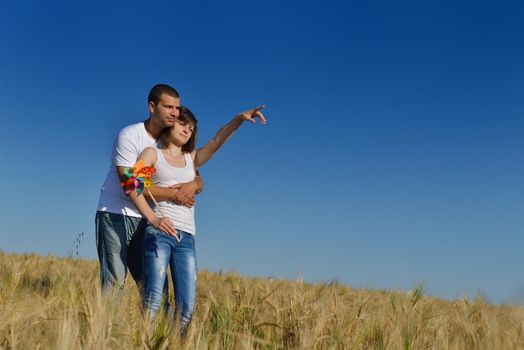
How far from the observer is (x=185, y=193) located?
3.77 m

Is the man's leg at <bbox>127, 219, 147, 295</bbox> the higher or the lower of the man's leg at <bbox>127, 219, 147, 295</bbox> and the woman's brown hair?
the lower

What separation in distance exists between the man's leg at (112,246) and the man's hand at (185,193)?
0.50m

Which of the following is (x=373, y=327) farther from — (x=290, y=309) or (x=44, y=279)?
(x=44, y=279)

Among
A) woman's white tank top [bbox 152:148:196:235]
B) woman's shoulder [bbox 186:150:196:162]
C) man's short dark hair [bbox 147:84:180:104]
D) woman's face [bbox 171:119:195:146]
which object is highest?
man's short dark hair [bbox 147:84:180:104]

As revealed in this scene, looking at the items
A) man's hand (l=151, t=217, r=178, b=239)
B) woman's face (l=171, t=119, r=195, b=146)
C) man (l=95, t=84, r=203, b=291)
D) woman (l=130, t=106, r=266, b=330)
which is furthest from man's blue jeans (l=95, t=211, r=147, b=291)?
woman's face (l=171, t=119, r=195, b=146)

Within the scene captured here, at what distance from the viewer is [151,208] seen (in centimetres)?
390

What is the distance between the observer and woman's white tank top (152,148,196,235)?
148 inches

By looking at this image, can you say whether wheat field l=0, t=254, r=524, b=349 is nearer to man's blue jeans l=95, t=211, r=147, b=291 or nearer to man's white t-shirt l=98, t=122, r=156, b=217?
man's blue jeans l=95, t=211, r=147, b=291

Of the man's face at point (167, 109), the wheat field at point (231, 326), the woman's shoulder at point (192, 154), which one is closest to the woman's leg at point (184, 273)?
the wheat field at point (231, 326)

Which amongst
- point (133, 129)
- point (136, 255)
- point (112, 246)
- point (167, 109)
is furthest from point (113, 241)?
point (167, 109)

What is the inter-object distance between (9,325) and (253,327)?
140cm

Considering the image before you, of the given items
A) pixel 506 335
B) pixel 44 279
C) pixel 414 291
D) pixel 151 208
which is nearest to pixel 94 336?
pixel 151 208

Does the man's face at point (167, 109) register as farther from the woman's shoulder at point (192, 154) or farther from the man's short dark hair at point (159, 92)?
the woman's shoulder at point (192, 154)

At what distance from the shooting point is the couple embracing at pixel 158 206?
11.8ft
